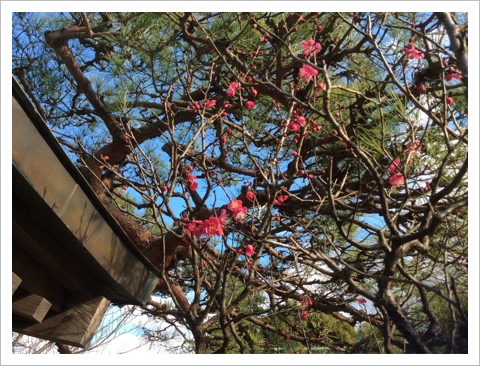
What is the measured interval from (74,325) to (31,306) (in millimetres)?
122

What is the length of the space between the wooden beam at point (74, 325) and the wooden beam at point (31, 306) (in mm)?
96

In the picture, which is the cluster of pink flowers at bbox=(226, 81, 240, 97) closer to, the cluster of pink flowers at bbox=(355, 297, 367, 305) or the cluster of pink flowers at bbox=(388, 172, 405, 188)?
the cluster of pink flowers at bbox=(388, 172, 405, 188)

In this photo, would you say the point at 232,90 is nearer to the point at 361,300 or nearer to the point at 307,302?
the point at 307,302

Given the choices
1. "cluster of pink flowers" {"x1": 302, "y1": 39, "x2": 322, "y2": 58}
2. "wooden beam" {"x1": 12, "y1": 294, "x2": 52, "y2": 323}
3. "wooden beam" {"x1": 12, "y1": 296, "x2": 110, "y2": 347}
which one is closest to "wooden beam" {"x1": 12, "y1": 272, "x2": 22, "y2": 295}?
"wooden beam" {"x1": 12, "y1": 294, "x2": 52, "y2": 323}

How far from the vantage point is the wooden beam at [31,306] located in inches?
33.1

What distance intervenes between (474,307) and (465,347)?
0.29 feet

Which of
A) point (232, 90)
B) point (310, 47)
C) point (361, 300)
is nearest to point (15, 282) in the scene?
point (232, 90)

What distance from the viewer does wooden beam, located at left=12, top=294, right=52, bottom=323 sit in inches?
33.1

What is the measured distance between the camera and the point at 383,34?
4.47 ft

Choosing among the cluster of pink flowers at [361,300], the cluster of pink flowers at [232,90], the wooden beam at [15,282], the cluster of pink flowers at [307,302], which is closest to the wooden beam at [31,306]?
the wooden beam at [15,282]

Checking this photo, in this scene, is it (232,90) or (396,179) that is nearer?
(396,179)

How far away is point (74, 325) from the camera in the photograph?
0.94 metres

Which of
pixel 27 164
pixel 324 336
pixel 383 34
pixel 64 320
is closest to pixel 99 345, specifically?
pixel 324 336

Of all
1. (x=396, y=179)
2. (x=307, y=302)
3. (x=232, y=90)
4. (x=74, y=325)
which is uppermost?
(x=232, y=90)
